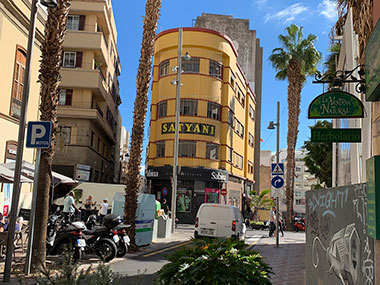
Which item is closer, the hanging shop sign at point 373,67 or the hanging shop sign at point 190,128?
the hanging shop sign at point 373,67

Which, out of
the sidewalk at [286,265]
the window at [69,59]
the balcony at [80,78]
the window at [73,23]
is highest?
the window at [73,23]

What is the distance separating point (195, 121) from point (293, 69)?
9.66 metres

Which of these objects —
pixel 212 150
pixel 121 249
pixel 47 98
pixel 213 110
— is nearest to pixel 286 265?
pixel 121 249

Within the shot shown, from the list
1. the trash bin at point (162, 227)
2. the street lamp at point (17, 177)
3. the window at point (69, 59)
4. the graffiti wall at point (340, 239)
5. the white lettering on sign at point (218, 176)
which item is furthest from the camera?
the white lettering on sign at point (218, 176)

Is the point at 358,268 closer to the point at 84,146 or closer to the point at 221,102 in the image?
the point at 84,146

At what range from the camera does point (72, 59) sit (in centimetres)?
3584

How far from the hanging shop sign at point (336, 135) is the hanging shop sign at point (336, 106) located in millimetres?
836

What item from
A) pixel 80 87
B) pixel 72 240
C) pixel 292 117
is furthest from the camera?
pixel 80 87

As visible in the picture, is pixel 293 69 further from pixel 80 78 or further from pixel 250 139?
pixel 250 139

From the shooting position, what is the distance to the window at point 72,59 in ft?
117

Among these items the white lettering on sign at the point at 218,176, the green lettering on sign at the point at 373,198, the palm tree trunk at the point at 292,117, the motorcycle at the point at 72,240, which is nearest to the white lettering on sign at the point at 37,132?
the motorcycle at the point at 72,240

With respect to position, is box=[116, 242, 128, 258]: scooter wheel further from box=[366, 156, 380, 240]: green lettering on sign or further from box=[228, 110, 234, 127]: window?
box=[228, 110, 234, 127]: window

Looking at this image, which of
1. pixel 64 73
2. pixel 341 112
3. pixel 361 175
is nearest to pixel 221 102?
pixel 64 73

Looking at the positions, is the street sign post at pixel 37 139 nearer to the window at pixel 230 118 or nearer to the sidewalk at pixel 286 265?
the sidewalk at pixel 286 265
